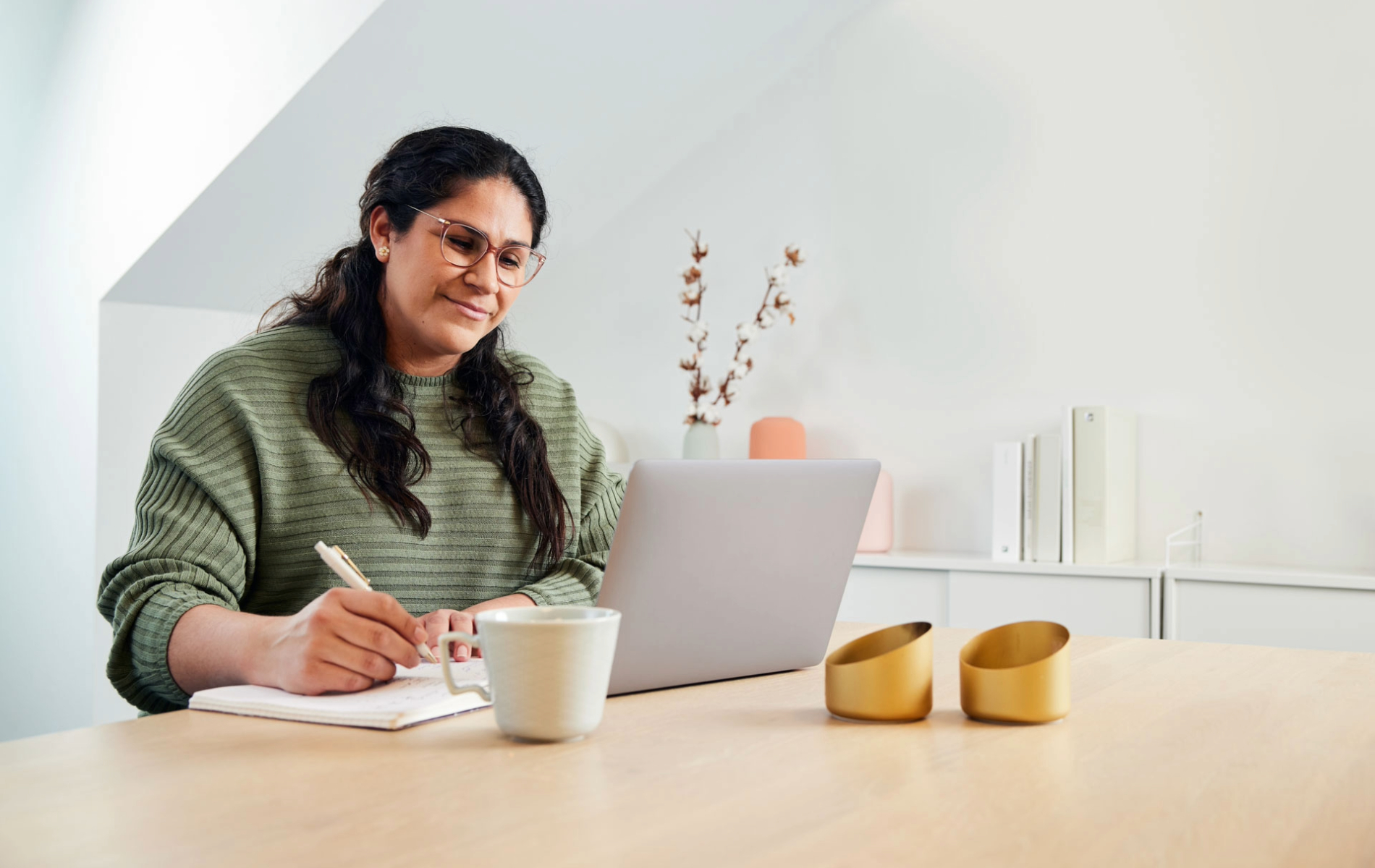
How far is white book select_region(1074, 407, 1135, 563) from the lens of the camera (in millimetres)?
2408

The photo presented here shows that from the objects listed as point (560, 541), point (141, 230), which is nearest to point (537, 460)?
point (560, 541)

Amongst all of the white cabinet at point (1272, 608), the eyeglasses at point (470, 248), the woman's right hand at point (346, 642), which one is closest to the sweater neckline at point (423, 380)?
the eyeglasses at point (470, 248)

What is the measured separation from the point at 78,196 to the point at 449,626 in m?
2.06

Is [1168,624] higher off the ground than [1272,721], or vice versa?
[1272,721]

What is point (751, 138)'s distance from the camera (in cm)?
318

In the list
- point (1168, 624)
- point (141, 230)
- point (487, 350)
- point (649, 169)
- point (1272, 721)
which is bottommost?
point (1168, 624)

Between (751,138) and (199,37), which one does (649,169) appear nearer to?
(751,138)

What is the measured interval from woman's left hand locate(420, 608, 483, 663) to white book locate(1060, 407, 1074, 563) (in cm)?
175

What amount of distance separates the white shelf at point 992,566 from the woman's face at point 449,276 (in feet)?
4.63

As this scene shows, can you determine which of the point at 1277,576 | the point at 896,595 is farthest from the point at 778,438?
the point at 1277,576

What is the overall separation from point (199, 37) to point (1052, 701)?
2.30 metres

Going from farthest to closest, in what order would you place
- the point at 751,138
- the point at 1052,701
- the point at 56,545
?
the point at 751,138 → the point at 56,545 → the point at 1052,701

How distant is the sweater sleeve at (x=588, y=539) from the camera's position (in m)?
1.28

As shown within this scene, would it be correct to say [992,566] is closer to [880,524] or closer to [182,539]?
[880,524]
